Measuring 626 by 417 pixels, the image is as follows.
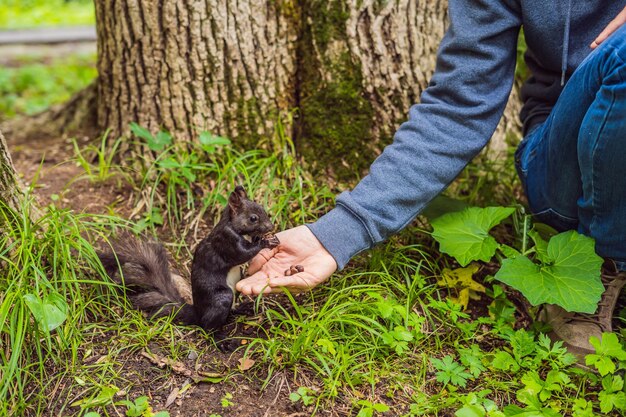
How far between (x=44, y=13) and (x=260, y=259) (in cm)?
1111

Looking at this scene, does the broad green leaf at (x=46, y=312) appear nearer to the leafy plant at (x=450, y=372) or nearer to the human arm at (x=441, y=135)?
the human arm at (x=441, y=135)

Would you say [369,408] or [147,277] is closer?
[369,408]

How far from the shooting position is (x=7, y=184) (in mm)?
2531

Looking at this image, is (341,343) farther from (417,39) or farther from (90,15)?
(90,15)

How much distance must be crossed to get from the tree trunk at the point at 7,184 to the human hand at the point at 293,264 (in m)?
0.95

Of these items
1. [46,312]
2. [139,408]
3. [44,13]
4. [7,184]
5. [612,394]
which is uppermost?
[7,184]

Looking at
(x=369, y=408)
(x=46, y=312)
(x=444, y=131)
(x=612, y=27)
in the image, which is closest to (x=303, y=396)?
(x=369, y=408)

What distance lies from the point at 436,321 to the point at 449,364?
31 centimetres

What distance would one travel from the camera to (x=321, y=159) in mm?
3330

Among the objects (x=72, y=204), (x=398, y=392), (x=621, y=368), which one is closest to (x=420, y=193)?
(x=398, y=392)

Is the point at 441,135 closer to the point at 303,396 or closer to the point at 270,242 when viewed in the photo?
the point at 270,242

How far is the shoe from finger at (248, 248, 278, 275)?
3.84 feet

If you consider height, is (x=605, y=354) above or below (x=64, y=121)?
below

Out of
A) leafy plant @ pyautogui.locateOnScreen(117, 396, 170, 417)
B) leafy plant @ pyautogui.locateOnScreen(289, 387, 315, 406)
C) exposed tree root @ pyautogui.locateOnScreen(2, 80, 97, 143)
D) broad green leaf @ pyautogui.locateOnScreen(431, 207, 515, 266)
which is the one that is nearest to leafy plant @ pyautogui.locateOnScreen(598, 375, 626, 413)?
broad green leaf @ pyautogui.locateOnScreen(431, 207, 515, 266)
